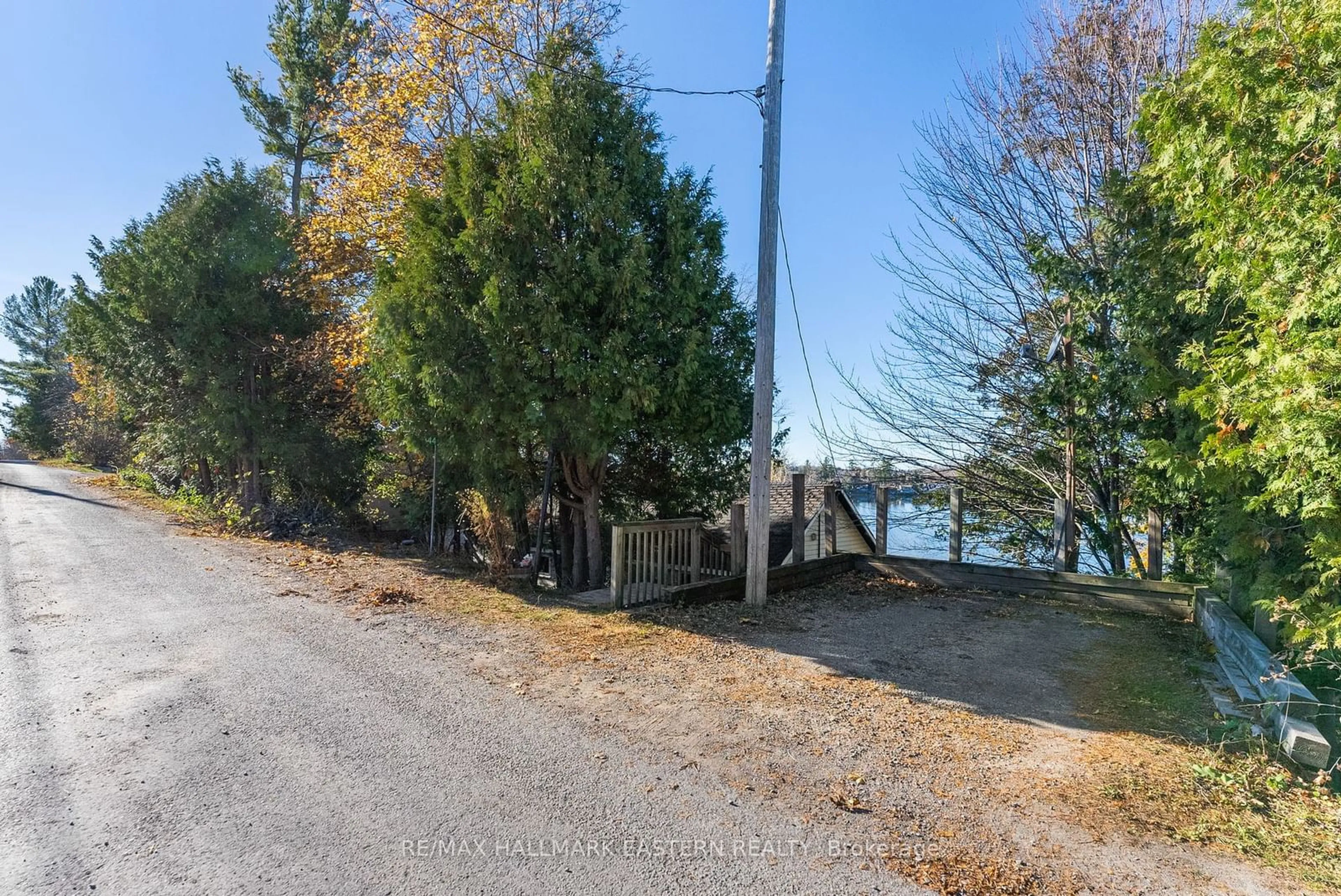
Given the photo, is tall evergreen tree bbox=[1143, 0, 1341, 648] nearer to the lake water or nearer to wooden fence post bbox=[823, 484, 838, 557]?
wooden fence post bbox=[823, 484, 838, 557]

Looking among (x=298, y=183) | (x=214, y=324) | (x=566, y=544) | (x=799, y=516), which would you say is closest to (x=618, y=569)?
(x=566, y=544)

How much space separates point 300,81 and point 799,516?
16268 mm

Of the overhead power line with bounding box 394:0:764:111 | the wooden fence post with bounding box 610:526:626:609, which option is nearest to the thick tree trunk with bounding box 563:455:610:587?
the wooden fence post with bounding box 610:526:626:609

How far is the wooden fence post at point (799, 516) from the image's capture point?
27.8 ft

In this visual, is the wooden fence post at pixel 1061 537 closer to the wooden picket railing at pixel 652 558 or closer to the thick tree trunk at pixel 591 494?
the wooden picket railing at pixel 652 558

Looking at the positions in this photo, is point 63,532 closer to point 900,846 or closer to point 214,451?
point 214,451

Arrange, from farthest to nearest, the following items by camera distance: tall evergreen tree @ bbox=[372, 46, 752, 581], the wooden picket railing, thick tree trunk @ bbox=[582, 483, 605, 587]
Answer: thick tree trunk @ bbox=[582, 483, 605, 587] → tall evergreen tree @ bbox=[372, 46, 752, 581] → the wooden picket railing

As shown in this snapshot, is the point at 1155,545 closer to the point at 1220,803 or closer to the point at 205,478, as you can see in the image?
the point at 1220,803

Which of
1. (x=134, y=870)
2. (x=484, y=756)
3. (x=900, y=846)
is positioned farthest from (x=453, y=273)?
(x=900, y=846)

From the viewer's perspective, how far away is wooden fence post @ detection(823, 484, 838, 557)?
29.5 feet

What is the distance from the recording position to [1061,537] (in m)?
8.05

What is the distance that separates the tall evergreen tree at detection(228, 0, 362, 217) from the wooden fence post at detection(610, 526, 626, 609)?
43.8ft

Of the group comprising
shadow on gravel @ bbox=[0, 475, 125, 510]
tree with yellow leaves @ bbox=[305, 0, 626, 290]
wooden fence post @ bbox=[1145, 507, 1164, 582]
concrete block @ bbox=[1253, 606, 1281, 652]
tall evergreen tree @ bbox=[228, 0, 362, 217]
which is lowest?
shadow on gravel @ bbox=[0, 475, 125, 510]

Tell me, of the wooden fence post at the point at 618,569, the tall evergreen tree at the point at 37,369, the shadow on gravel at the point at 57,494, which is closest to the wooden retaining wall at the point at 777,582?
the wooden fence post at the point at 618,569
